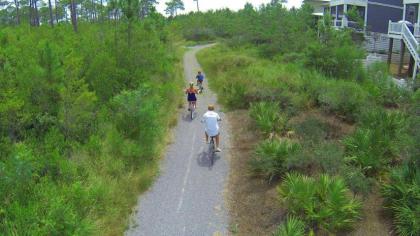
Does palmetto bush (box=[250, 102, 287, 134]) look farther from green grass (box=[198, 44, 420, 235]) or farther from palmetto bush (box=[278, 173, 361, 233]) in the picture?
palmetto bush (box=[278, 173, 361, 233])

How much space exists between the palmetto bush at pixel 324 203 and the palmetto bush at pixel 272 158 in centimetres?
170

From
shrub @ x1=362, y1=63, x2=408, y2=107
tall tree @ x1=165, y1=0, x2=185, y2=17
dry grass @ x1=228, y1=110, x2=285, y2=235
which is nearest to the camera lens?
dry grass @ x1=228, y1=110, x2=285, y2=235

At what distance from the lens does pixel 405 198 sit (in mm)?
8758

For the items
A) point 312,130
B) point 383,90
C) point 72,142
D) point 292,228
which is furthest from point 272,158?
point 383,90

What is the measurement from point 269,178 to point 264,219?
1985mm

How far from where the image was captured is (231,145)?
14.8 m

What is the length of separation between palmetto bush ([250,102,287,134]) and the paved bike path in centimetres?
148

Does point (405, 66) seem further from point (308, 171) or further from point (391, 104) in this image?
point (308, 171)

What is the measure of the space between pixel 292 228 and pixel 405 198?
2.65m

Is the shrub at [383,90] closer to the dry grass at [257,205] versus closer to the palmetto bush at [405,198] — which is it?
the dry grass at [257,205]

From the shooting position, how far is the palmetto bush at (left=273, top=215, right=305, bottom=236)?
8188 mm

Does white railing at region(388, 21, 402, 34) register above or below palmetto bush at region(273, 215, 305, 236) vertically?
above

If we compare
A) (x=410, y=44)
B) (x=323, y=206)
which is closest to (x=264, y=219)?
(x=323, y=206)

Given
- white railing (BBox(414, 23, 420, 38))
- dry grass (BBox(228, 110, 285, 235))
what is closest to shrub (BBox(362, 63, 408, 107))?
dry grass (BBox(228, 110, 285, 235))
